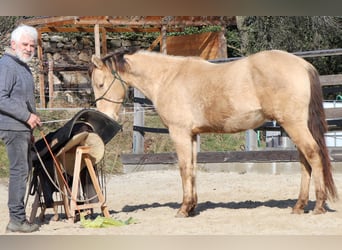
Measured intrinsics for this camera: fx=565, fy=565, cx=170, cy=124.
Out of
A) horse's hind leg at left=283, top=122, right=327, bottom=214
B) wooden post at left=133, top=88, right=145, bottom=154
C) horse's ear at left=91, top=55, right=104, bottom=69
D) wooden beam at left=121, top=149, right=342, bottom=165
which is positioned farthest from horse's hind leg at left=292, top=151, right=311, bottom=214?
wooden post at left=133, top=88, right=145, bottom=154

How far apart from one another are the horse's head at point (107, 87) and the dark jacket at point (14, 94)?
1.44 meters

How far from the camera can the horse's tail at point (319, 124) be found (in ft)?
18.2

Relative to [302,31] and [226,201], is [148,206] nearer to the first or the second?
[226,201]

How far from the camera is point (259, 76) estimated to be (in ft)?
18.4

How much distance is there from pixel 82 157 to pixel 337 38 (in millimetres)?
11499

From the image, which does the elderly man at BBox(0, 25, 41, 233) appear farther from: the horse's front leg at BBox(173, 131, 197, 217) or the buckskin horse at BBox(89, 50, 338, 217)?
the horse's front leg at BBox(173, 131, 197, 217)

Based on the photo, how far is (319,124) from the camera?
564 centimetres

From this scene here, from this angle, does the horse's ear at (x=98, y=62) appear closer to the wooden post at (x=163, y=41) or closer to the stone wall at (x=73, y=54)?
the wooden post at (x=163, y=41)

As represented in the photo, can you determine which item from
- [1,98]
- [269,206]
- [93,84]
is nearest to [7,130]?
[1,98]

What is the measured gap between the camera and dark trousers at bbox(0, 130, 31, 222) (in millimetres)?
5027

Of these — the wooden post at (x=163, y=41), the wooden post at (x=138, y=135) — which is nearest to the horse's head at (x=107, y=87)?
the wooden post at (x=138, y=135)

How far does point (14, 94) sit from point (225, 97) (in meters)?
2.11

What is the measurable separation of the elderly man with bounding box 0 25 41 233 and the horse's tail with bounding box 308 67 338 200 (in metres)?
2.64

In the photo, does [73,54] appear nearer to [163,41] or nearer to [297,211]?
[163,41]
